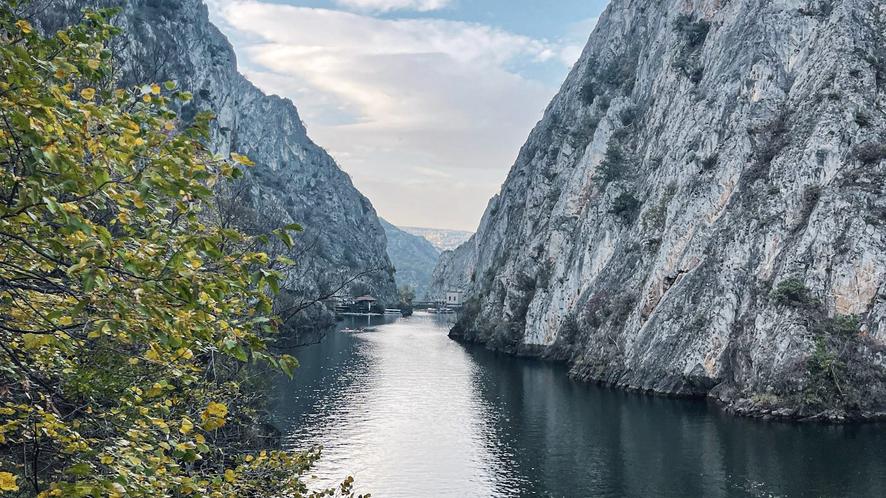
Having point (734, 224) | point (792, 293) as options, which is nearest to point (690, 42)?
point (734, 224)

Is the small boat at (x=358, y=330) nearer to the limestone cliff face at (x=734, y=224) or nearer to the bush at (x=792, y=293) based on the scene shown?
the limestone cliff face at (x=734, y=224)

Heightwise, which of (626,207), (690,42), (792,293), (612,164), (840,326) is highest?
(690,42)

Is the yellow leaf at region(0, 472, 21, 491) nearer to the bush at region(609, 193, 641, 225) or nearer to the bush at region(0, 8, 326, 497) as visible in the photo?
the bush at region(0, 8, 326, 497)

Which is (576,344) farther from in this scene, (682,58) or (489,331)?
(682,58)

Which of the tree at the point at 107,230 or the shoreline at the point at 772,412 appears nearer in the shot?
the tree at the point at 107,230

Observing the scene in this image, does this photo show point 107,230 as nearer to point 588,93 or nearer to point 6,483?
point 6,483

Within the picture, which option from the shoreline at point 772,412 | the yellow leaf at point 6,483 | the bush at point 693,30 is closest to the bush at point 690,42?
the bush at point 693,30
